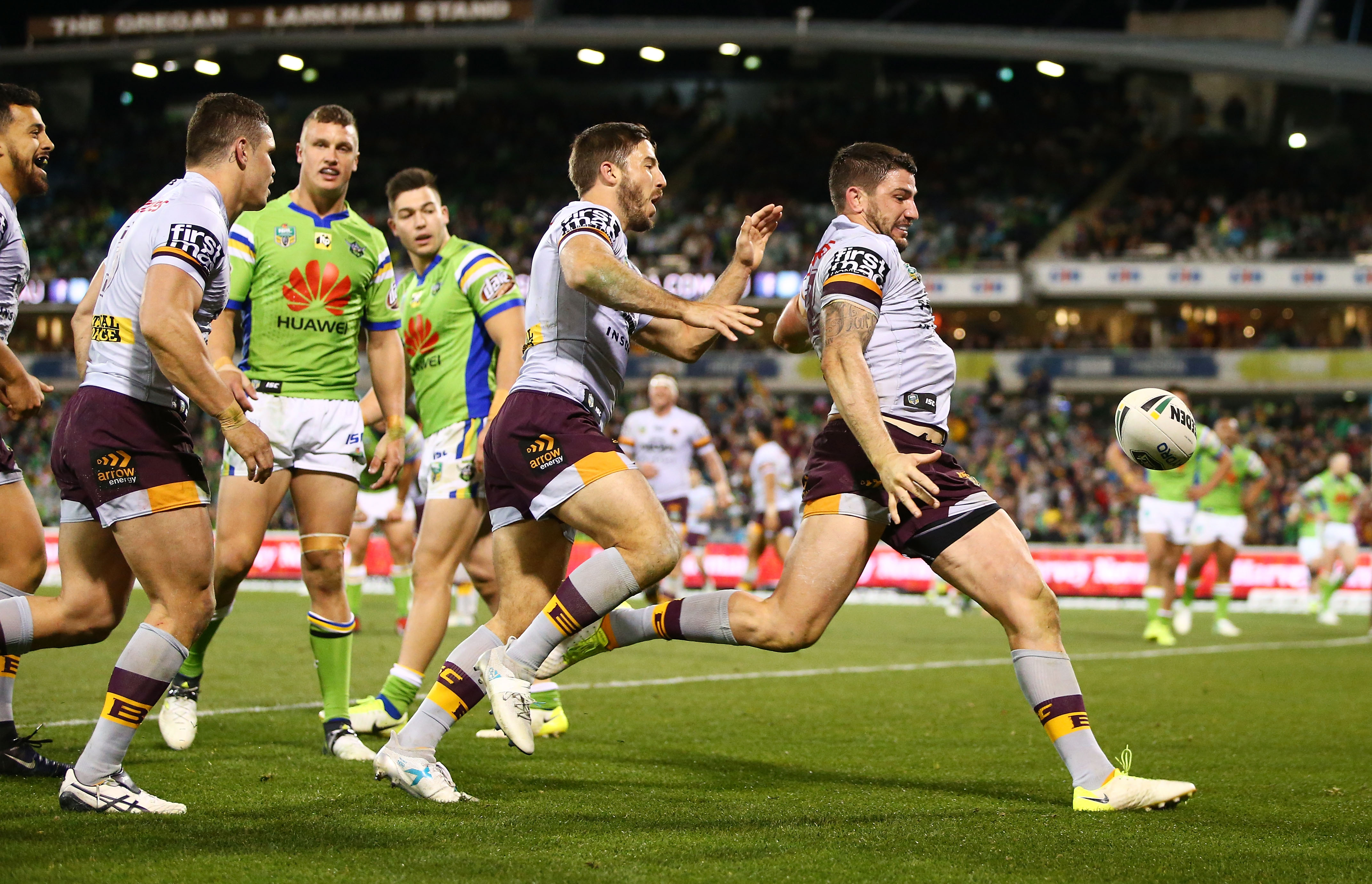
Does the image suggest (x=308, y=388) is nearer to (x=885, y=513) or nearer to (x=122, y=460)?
(x=122, y=460)

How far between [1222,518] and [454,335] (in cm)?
1184

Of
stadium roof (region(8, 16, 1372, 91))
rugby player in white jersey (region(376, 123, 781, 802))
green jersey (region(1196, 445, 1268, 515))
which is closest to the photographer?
rugby player in white jersey (region(376, 123, 781, 802))

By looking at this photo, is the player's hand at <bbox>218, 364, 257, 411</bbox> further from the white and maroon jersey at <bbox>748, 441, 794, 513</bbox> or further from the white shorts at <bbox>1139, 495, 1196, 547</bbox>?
the white and maroon jersey at <bbox>748, 441, 794, 513</bbox>

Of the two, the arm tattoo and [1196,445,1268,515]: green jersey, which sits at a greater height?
the arm tattoo

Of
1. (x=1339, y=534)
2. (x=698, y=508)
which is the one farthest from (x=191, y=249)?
(x=698, y=508)

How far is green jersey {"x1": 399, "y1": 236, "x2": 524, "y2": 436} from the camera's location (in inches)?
276

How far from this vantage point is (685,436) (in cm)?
1546

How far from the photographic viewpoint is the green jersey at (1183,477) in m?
15.4

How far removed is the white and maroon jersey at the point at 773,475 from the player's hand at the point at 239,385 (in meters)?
12.9

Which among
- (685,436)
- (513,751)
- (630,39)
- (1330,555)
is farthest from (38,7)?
(513,751)

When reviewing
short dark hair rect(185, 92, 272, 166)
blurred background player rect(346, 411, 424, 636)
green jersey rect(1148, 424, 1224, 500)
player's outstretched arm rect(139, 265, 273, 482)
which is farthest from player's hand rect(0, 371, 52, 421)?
green jersey rect(1148, 424, 1224, 500)

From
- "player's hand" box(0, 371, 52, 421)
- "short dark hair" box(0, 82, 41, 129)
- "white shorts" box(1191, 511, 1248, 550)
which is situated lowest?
"white shorts" box(1191, 511, 1248, 550)

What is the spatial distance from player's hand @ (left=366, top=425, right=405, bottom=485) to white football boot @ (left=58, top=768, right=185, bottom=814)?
79.8 inches

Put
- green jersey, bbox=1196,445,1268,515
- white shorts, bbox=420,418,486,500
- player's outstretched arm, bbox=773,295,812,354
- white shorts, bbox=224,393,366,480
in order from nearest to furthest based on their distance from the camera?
player's outstretched arm, bbox=773,295,812,354 → white shorts, bbox=224,393,366,480 → white shorts, bbox=420,418,486,500 → green jersey, bbox=1196,445,1268,515
